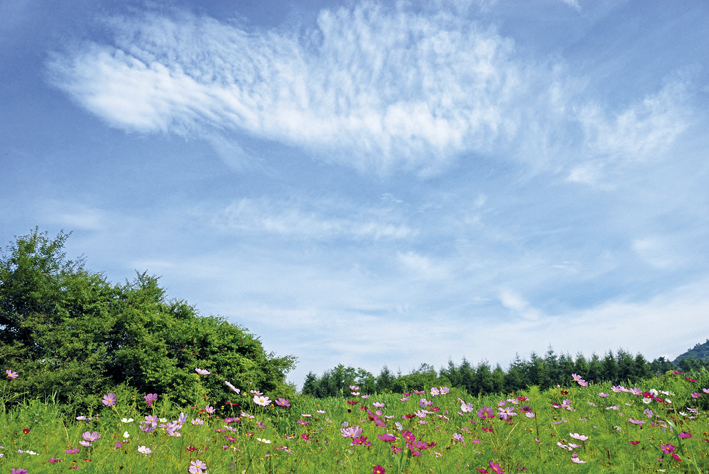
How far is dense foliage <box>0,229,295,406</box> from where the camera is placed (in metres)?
11.2

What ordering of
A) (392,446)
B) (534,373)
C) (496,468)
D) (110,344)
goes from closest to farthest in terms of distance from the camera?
1. (496,468)
2. (392,446)
3. (110,344)
4. (534,373)

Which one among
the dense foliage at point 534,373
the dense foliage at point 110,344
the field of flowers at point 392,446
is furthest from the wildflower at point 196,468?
the dense foliage at point 534,373

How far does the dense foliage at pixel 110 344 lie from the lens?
36.7 ft

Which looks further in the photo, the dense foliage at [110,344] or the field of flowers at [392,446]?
the dense foliage at [110,344]

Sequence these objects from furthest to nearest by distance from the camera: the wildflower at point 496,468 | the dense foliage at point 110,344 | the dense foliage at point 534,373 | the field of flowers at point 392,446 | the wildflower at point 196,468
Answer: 1. the dense foliage at point 534,373
2. the dense foliage at point 110,344
3. the field of flowers at point 392,446
4. the wildflower at point 196,468
5. the wildflower at point 496,468

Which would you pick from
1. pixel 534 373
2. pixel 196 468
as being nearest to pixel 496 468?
pixel 196 468

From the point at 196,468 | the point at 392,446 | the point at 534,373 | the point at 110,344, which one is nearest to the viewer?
the point at 196,468

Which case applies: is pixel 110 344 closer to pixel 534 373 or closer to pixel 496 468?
pixel 496 468

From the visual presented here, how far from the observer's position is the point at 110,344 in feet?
→ 43.3

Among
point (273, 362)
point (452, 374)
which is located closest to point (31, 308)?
point (273, 362)

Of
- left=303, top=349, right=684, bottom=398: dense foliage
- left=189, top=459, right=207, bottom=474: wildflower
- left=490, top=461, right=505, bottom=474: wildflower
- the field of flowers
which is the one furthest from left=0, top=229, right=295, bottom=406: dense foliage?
left=303, top=349, right=684, bottom=398: dense foliage

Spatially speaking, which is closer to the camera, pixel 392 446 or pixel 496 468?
pixel 496 468

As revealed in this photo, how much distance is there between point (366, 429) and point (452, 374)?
110ft

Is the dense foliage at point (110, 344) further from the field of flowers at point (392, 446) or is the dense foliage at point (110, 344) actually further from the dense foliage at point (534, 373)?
the dense foliage at point (534, 373)
